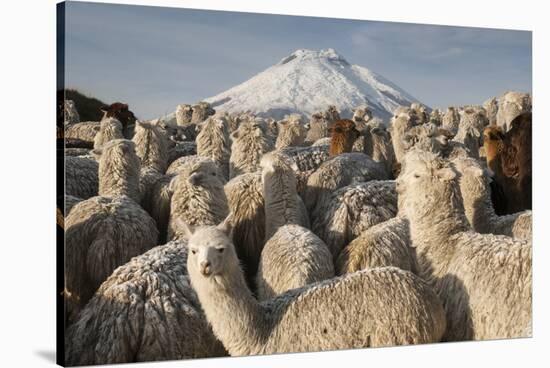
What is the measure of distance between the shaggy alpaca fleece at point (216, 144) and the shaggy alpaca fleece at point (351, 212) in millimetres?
1308

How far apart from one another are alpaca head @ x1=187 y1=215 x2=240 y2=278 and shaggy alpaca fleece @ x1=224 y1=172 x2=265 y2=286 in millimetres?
1654

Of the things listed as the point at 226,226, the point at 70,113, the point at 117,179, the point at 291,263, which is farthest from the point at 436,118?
the point at 70,113

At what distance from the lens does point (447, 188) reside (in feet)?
19.3

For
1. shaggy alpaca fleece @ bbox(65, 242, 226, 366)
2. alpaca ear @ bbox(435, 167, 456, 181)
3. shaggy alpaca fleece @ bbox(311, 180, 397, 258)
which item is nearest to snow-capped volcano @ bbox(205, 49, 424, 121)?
shaggy alpaca fleece @ bbox(311, 180, 397, 258)

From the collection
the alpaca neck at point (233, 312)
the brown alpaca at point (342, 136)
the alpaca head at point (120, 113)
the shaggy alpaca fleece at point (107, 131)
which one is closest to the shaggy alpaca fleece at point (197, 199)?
the alpaca head at point (120, 113)

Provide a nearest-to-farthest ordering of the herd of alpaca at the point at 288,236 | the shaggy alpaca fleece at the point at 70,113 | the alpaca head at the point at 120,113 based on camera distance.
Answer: the herd of alpaca at the point at 288,236 → the shaggy alpaca fleece at the point at 70,113 → the alpaca head at the point at 120,113

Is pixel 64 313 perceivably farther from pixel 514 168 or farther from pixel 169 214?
pixel 514 168

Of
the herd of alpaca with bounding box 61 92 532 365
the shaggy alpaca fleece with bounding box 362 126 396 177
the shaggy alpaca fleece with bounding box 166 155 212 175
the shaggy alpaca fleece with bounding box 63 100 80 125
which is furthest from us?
the shaggy alpaca fleece with bounding box 362 126 396 177

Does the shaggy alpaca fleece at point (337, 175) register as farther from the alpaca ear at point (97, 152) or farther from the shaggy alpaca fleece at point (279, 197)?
the alpaca ear at point (97, 152)

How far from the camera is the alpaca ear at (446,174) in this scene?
5.80 metres

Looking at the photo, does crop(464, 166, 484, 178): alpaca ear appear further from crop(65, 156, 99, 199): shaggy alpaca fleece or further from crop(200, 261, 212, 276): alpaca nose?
crop(65, 156, 99, 199): shaggy alpaca fleece

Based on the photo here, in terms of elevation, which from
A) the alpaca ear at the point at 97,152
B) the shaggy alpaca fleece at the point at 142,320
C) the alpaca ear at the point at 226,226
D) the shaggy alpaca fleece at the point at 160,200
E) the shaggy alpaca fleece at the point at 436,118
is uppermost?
the shaggy alpaca fleece at the point at 436,118

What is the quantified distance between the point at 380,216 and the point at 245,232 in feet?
4.05

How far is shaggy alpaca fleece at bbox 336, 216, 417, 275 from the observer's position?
6.19 metres
